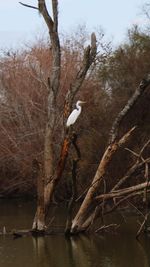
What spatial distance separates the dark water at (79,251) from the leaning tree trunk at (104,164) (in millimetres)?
470

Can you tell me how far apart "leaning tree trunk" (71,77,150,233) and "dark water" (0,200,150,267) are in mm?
470

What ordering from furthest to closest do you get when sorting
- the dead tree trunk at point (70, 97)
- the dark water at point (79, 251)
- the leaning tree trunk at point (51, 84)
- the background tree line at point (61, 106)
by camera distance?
the background tree line at point (61, 106)
the leaning tree trunk at point (51, 84)
the dead tree trunk at point (70, 97)
the dark water at point (79, 251)

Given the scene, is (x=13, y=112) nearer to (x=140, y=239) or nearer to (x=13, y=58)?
(x=13, y=58)

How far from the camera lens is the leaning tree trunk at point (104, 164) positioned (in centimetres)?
1683

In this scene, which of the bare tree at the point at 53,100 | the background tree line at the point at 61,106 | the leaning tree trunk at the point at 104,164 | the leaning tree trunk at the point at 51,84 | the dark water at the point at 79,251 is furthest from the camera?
the background tree line at the point at 61,106

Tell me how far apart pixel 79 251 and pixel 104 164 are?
2730mm

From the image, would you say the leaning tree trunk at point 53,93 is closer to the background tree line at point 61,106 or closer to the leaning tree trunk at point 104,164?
the leaning tree trunk at point 104,164

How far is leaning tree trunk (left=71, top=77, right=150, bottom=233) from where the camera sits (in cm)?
1683

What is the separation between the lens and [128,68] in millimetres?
25500

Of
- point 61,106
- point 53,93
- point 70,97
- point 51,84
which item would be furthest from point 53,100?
point 61,106

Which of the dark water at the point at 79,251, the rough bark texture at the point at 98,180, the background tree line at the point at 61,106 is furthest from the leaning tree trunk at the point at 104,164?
the background tree line at the point at 61,106

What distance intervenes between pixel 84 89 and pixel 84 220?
1232 cm

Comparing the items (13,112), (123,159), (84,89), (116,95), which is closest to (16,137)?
(13,112)

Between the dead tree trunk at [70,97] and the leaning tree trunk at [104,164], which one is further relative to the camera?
the dead tree trunk at [70,97]
